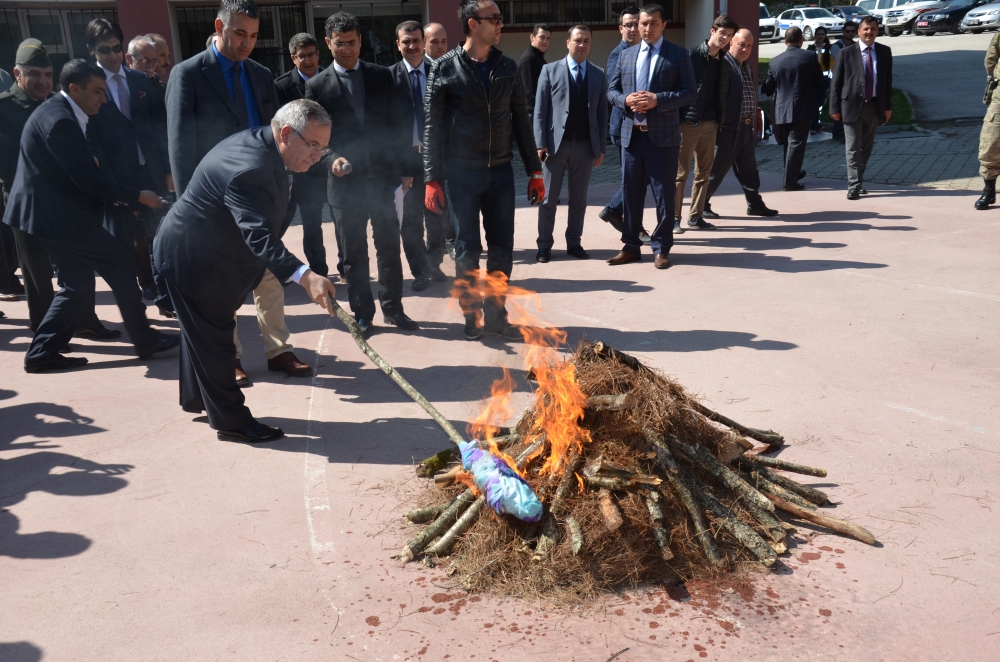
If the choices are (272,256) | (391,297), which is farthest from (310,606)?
(391,297)

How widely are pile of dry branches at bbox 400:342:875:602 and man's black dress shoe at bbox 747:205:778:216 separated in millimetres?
7140

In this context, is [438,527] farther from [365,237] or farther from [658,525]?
[365,237]

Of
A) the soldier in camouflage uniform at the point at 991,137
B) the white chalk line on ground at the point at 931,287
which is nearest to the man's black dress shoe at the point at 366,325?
the white chalk line on ground at the point at 931,287

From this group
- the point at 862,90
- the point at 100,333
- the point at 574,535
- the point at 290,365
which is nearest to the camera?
the point at 574,535

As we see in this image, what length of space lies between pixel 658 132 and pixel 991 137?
15.5 feet

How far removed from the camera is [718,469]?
13.3ft

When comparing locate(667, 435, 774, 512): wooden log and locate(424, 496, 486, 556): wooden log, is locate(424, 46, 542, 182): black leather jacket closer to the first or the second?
locate(667, 435, 774, 512): wooden log

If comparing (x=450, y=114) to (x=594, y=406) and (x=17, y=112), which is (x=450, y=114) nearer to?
(x=594, y=406)

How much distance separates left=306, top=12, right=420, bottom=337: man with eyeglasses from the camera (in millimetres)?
6762

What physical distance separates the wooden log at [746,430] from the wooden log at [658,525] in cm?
83

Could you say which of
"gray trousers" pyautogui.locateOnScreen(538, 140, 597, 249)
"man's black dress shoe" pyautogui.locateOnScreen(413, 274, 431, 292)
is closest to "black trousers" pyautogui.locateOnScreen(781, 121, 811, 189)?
"gray trousers" pyautogui.locateOnScreen(538, 140, 597, 249)

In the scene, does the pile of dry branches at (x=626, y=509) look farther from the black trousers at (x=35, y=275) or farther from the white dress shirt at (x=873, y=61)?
the white dress shirt at (x=873, y=61)

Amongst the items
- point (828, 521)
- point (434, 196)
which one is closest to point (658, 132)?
point (434, 196)

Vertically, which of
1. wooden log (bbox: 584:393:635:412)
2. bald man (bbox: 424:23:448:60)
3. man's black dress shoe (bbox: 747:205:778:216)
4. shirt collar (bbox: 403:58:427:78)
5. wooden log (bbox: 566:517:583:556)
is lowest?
man's black dress shoe (bbox: 747:205:778:216)
